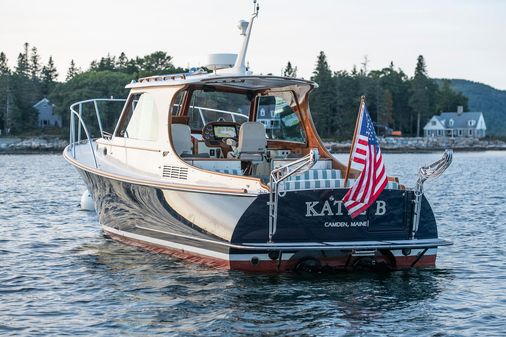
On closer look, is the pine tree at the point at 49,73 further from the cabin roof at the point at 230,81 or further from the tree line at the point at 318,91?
the cabin roof at the point at 230,81

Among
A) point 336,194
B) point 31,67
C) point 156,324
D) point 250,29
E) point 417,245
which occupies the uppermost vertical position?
point 31,67

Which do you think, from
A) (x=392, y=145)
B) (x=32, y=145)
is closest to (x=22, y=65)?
(x=32, y=145)

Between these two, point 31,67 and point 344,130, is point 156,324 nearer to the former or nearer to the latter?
point 344,130

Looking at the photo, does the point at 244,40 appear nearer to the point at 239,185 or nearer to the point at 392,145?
the point at 239,185

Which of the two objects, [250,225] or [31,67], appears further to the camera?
[31,67]

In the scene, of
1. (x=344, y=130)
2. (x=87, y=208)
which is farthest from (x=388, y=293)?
(x=344, y=130)

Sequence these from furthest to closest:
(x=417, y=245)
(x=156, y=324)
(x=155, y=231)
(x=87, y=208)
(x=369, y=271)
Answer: (x=87, y=208)
(x=155, y=231)
(x=369, y=271)
(x=417, y=245)
(x=156, y=324)

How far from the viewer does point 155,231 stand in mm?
13508

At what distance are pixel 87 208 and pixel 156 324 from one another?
41.9ft

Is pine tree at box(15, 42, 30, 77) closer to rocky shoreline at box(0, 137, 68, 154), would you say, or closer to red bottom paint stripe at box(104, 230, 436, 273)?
rocky shoreline at box(0, 137, 68, 154)

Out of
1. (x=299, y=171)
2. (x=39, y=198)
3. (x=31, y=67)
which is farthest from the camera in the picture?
(x=31, y=67)

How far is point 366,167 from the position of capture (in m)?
11.0

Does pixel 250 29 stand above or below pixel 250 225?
above

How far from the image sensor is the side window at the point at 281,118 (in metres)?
15.0
